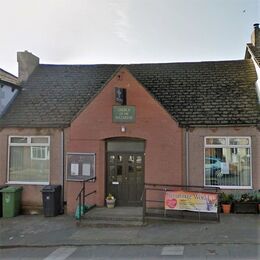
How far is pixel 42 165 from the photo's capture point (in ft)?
49.6

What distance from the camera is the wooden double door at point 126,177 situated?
561 inches

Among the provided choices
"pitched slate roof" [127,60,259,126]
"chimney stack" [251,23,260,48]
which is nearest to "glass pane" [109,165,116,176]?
"pitched slate roof" [127,60,259,126]

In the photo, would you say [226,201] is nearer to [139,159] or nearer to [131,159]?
[139,159]

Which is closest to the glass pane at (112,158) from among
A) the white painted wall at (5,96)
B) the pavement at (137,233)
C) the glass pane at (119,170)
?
the glass pane at (119,170)

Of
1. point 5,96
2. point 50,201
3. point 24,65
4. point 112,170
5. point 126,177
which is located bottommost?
point 50,201

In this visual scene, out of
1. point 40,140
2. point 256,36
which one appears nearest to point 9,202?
point 40,140

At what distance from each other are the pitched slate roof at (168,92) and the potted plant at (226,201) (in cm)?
275

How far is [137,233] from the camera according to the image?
36.0ft

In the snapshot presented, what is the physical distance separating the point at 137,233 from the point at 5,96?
→ 29.8 ft

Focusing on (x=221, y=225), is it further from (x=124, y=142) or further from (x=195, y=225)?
(x=124, y=142)

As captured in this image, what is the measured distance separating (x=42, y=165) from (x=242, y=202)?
8150mm

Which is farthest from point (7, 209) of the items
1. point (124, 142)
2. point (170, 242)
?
point (170, 242)

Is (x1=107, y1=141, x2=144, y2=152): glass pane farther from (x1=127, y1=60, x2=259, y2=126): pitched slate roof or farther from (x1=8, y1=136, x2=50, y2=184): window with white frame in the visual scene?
(x1=8, y1=136, x2=50, y2=184): window with white frame

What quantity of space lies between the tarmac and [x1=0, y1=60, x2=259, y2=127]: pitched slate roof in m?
4.04
